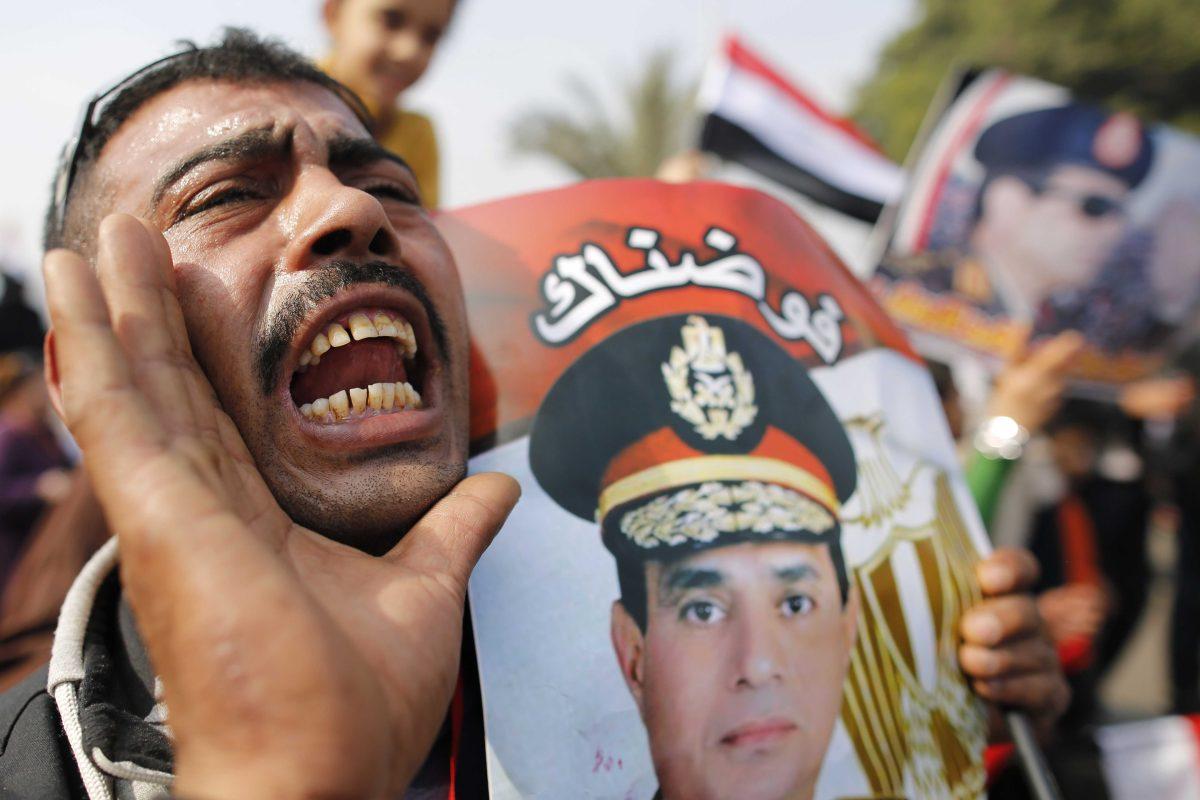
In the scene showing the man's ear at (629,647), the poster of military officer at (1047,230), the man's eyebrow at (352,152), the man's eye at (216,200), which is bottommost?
the man's ear at (629,647)

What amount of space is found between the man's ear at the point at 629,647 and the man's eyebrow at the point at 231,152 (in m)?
0.93

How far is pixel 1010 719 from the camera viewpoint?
5.96ft

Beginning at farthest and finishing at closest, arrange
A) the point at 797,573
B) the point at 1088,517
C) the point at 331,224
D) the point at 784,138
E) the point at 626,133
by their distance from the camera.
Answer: the point at 626,133, the point at 784,138, the point at 1088,517, the point at 797,573, the point at 331,224

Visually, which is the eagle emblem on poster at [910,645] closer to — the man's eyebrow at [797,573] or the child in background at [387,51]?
the man's eyebrow at [797,573]

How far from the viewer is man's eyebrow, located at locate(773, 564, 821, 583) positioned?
1.61m

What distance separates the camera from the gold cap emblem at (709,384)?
1.71m

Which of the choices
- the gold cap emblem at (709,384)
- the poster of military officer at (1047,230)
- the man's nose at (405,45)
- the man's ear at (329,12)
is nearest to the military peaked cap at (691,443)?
the gold cap emblem at (709,384)

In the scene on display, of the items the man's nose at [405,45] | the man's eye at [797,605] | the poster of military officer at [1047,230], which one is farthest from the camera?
the poster of military officer at [1047,230]

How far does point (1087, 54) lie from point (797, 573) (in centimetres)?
2125

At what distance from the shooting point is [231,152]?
151 centimetres

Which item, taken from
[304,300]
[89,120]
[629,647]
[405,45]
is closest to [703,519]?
[629,647]

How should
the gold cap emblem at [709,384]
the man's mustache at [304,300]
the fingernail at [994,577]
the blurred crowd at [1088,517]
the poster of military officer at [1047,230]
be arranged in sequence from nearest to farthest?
the man's mustache at [304,300]
the gold cap emblem at [709,384]
the fingernail at [994,577]
the blurred crowd at [1088,517]
the poster of military officer at [1047,230]

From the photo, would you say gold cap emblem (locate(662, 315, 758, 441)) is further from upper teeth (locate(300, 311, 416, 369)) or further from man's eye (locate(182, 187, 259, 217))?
man's eye (locate(182, 187, 259, 217))

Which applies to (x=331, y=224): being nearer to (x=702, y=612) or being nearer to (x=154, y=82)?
(x=154, y=82)
